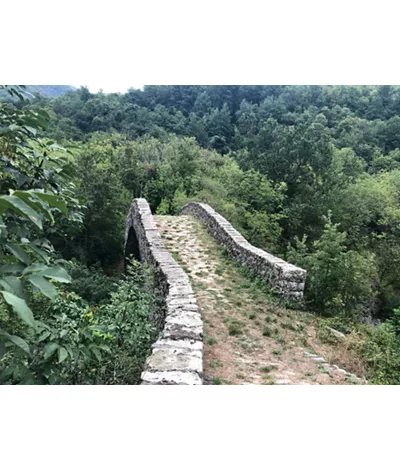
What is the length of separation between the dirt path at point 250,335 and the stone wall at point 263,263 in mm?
228

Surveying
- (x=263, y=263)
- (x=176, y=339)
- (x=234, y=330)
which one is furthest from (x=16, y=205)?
(x=263, y=263)

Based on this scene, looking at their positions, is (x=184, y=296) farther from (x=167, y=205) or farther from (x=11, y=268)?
(x=167, y=205)

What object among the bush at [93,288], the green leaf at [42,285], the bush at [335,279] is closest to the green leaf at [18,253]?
the green leaf at [42,285]

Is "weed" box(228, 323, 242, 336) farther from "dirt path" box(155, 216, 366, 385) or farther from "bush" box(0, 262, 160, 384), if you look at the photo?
"bush" box(0, 262, 160, 384)

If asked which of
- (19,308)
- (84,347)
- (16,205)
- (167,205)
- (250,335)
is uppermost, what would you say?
(16,205)

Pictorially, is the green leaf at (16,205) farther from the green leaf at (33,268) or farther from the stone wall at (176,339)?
the stone wall at (176,339)

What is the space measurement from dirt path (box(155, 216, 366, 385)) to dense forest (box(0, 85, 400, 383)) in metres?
0.71

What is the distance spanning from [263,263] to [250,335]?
2.09 meters

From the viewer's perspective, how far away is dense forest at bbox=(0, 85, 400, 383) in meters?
1.87

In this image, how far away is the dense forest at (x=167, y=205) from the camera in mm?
1868

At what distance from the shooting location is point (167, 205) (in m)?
20.4

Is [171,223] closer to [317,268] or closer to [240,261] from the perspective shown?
[240,261]

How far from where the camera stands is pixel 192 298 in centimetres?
456

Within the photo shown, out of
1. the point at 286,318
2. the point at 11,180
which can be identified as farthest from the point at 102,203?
the point at 11,180
